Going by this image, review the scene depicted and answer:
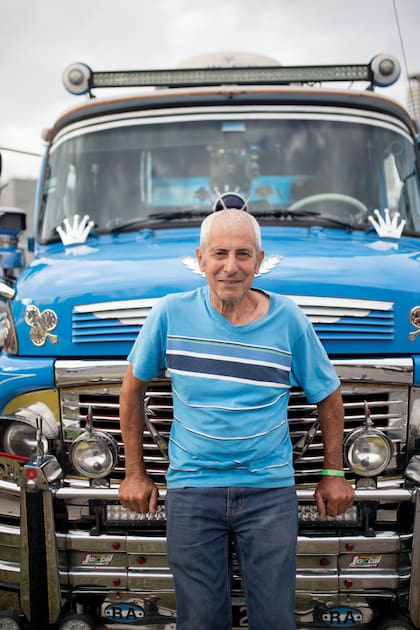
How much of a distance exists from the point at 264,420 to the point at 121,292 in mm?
855

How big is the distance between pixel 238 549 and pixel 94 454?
2.42 feet

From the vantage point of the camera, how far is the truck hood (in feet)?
9.43

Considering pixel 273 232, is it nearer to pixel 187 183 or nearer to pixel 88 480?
pixel 187 183

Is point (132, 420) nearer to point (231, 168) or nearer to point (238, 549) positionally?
point (238, 549)

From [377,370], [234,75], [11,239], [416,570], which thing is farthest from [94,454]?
[11,239]

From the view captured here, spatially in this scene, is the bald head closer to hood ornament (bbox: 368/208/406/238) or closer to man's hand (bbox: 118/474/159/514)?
man's hand (bbox: 118/474/159/514)

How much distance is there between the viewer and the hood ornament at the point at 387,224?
13.3ft

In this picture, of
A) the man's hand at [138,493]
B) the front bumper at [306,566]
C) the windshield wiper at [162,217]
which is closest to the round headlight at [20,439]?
the front bumper at [306,566]

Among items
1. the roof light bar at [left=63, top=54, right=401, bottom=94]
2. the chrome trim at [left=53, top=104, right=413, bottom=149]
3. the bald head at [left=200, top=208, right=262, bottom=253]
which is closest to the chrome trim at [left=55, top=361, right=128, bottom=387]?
the bald head at [left=200, top=208, right=262, bottom=253]

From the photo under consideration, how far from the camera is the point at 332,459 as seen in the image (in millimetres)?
2662

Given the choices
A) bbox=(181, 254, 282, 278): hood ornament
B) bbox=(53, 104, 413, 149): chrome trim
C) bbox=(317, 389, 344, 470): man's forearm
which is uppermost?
bbox=(53, 104, 413, 149): chrome trim

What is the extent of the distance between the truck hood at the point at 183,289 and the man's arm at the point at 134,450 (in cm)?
31

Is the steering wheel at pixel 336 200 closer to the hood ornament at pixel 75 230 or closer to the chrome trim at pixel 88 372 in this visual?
the hood ornament at pixel 75 230

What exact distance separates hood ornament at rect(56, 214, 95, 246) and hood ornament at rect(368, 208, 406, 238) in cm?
162
